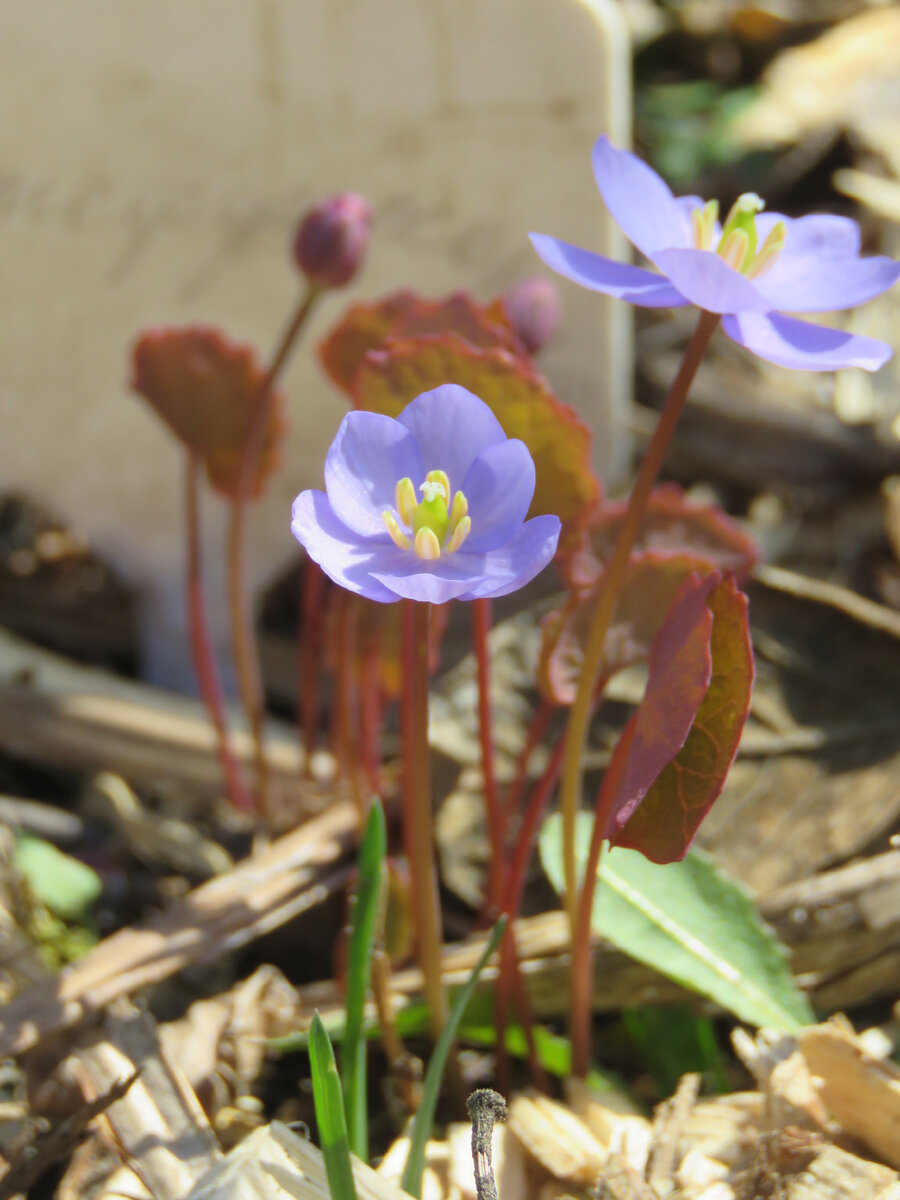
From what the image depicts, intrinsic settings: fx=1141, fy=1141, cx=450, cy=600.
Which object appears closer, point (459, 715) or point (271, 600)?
point (459, 715)

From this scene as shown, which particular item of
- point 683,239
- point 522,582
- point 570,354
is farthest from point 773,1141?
point 570,354

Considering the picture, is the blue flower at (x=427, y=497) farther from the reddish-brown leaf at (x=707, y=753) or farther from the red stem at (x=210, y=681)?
the red stem at (x=210, y=681)

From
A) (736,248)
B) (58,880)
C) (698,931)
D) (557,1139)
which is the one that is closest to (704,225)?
(736,248)

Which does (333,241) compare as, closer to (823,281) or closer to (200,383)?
(200,383)

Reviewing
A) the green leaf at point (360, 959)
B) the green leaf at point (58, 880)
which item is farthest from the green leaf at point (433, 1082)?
the green leaf at point (58, 880)

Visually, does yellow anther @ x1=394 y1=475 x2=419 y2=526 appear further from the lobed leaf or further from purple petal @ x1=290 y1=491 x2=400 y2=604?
the lobed leaf

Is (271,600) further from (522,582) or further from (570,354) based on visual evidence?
(522,582)

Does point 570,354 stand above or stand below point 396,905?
above
